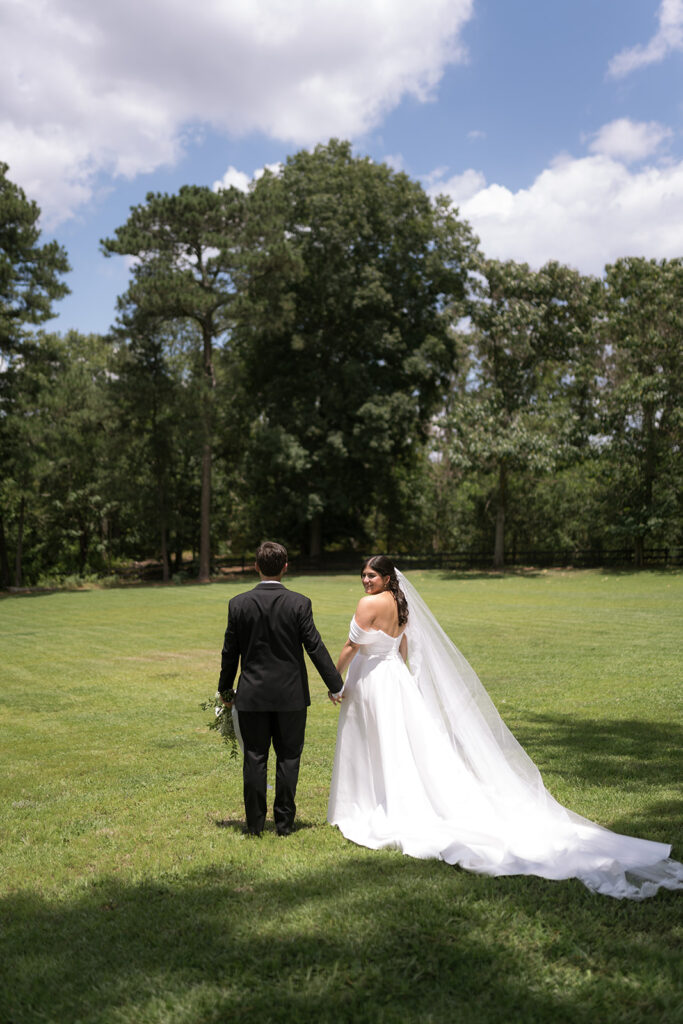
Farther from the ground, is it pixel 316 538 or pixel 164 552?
pixel 316 538

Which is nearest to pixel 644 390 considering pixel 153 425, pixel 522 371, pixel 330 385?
pixel 522 371

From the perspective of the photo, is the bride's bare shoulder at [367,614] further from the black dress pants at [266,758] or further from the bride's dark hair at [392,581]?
the black dress pants at [266,758]

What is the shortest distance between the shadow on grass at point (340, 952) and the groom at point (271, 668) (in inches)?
35.3

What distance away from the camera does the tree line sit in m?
37.5

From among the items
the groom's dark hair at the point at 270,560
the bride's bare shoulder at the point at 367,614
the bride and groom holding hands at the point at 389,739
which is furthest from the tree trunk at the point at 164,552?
the groom's dark hair at the point at 270,560

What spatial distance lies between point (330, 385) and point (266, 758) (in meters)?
39.4

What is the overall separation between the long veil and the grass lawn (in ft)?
0.57

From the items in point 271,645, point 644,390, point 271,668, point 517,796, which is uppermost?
point 644,390

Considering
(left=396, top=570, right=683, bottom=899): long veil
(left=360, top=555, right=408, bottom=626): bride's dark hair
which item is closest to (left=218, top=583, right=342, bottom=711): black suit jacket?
(left=360, top=555, right=408, bottom=626): bride's dark hair

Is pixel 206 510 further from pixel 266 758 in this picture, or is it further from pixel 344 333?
pixel 266 758

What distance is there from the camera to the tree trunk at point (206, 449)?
131ft

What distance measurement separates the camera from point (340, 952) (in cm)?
380

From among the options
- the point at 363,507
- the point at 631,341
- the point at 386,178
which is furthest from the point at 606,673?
the point at 386,178

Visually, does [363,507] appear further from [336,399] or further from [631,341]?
[631,341]
